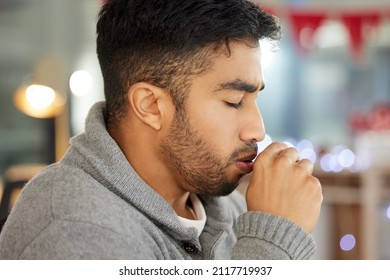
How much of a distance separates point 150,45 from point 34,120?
1543mm

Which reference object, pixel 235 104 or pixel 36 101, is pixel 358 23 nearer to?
pixel 36 101

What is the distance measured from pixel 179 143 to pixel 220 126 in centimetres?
5

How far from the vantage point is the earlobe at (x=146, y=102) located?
2.10ft

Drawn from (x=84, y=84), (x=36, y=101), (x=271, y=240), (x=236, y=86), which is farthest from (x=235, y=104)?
(x=36, y=101)

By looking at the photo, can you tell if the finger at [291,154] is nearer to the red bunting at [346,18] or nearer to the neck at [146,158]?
the neck at [146,158]

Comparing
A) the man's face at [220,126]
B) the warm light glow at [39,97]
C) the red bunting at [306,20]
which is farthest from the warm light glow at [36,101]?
the man's face at [220,126]

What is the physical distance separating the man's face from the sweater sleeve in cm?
8

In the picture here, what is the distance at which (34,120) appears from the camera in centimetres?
210

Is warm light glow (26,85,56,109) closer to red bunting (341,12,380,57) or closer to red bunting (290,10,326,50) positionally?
red bunting (290,10,326,50)

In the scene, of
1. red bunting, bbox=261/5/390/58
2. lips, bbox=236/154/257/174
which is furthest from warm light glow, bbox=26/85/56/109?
lips, bbox=236/154/257/174

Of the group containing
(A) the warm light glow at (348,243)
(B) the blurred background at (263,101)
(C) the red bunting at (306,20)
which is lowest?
(A) the warm light glow at (348,243)

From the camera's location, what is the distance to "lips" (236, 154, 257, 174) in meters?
0.66

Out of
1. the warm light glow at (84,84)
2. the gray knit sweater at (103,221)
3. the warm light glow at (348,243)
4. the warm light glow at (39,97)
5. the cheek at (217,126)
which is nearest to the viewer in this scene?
the gray knit sweater at (103,221)
